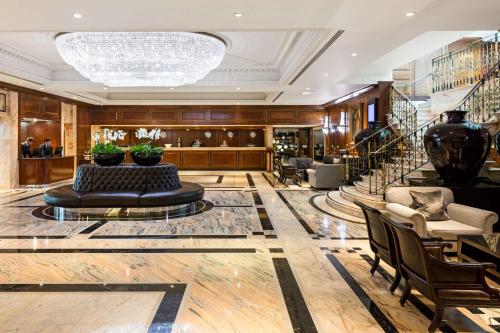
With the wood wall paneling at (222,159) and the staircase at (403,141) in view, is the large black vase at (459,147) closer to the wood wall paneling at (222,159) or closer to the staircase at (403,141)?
the staircase at (403,141)

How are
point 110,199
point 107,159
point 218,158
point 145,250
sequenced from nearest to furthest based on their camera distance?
1. point 145,250
2. point 110,199
3. point 107,159
4. point 218,158

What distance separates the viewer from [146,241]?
4.96 m

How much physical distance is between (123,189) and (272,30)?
431 centimetres

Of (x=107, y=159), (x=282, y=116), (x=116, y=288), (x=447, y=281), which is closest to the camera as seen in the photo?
(x=447, y=281)

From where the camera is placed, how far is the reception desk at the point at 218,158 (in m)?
15.5

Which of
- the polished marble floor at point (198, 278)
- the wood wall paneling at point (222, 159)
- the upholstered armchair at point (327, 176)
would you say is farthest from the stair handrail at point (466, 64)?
the wood wall paneling at point (222, 159)

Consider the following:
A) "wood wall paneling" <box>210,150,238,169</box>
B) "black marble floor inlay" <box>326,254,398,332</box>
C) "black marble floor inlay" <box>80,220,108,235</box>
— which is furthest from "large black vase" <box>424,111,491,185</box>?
"wood wall paneling" <box>210,150,238,169</box>

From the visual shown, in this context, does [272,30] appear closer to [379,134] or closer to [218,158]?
[379,134]

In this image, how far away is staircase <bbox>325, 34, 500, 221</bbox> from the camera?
6.89 m

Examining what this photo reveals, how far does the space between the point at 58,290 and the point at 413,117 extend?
378 inches

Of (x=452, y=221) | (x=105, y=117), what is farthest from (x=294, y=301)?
(x=105, y=117)

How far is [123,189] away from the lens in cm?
712

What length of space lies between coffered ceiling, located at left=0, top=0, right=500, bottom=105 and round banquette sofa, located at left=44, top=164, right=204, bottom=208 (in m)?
2.83

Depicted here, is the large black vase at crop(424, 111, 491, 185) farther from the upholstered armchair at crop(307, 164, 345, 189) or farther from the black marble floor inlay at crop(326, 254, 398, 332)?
the upholstered armchair at crop(307, 164, 345, 189)
